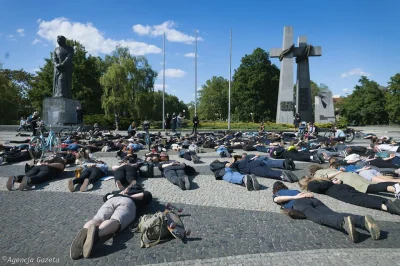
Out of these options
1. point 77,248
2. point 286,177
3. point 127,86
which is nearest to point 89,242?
point 77,248

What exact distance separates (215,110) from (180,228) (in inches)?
2832

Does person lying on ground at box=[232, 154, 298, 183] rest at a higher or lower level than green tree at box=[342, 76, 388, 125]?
lower

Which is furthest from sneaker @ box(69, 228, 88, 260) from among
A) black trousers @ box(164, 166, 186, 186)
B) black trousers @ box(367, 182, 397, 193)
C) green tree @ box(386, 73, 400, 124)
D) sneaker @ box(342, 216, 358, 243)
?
green tree @ box(386, 73, 400, 124)

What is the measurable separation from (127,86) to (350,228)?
44.3 meters

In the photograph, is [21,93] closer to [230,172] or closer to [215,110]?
[215,110]

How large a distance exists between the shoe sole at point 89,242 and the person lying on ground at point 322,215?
124 inches

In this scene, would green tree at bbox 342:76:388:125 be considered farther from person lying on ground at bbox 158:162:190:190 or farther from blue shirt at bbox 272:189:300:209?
blue shirt at bbox 272:189:300:209

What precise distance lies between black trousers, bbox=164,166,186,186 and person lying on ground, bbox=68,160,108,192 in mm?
1615

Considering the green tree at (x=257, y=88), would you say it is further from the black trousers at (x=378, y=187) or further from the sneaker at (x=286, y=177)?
the black trousers at (x=378, y=187)

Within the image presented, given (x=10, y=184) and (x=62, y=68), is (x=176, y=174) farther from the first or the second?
(x=62, y=68)

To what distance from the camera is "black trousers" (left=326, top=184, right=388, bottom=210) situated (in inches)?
213

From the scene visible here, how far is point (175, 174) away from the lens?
25.5 ft

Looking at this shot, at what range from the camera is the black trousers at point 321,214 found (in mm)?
4293

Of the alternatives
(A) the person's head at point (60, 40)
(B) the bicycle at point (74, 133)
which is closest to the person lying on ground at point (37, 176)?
(B) the bicycle at point (74, 133)
